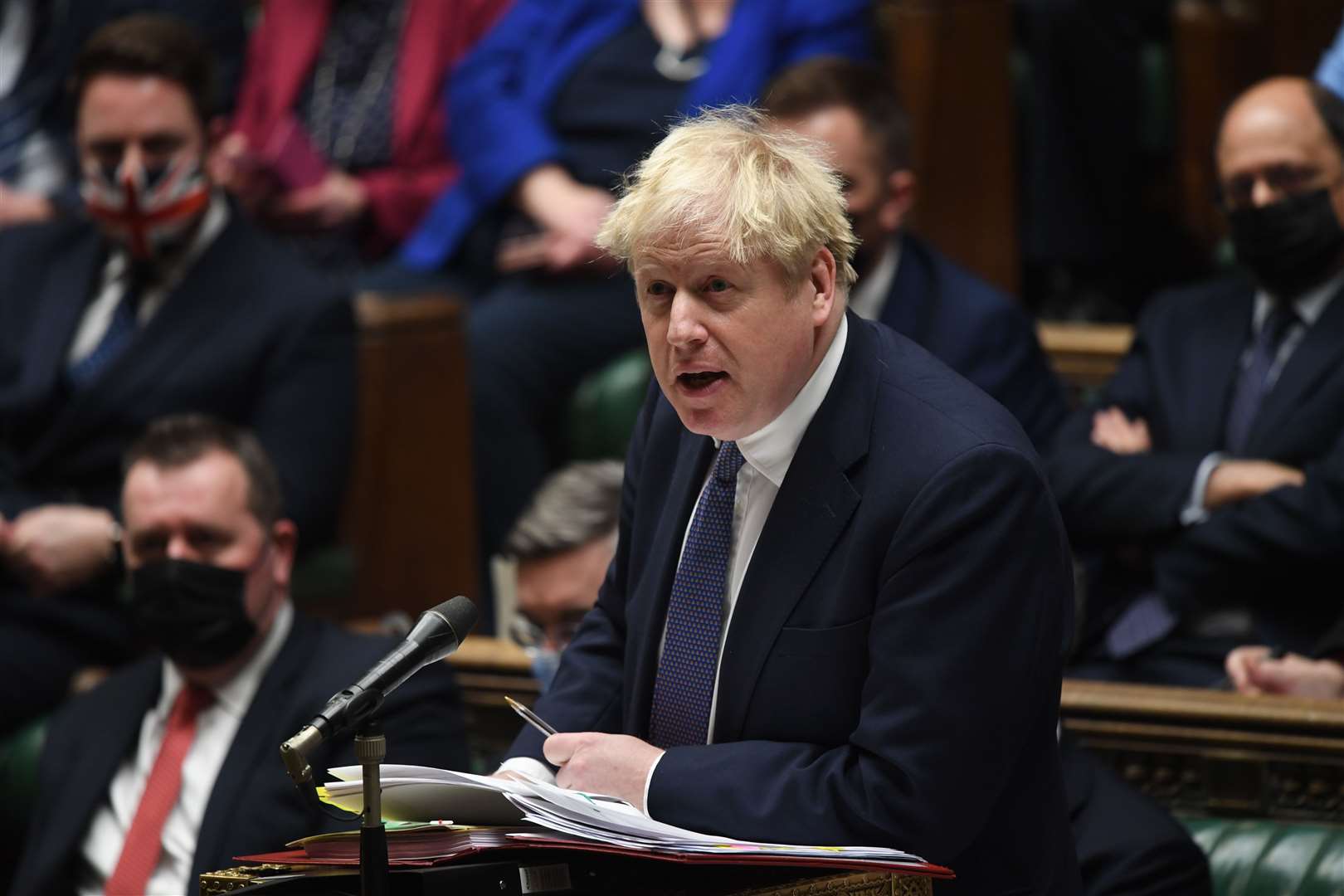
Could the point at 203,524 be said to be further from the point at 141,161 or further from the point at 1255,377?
the point at 1255,377

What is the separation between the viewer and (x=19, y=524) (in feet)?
10.7

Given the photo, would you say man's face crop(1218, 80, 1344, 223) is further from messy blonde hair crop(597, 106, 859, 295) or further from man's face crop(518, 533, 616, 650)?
A: messy blonde hair crop(597, 106, 859, 295)

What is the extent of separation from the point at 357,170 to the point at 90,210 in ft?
3.09

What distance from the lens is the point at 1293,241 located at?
289cm

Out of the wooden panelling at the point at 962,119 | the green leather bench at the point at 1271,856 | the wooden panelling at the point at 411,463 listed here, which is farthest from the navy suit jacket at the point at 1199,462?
the wooden panelling at the point at 411,463

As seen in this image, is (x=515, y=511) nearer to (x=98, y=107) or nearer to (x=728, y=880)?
(x=98, y=107)

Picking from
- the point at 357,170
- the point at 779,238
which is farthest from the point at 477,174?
the point at 779,238

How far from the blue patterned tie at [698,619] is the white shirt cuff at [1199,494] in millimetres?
1209

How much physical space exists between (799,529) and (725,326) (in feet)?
0.67

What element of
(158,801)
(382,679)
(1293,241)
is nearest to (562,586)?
(158,801)

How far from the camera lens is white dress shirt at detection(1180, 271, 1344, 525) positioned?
9.29 feet

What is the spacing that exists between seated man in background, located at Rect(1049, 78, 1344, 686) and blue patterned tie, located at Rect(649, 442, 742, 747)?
1.18 meters

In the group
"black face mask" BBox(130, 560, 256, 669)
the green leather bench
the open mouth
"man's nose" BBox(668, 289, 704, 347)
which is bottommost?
the green leather bench

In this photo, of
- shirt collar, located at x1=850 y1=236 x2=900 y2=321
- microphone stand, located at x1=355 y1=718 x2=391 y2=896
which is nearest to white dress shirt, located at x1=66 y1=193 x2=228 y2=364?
shirt collar, located at x1=850 y1=236 x2=900 y2=321
